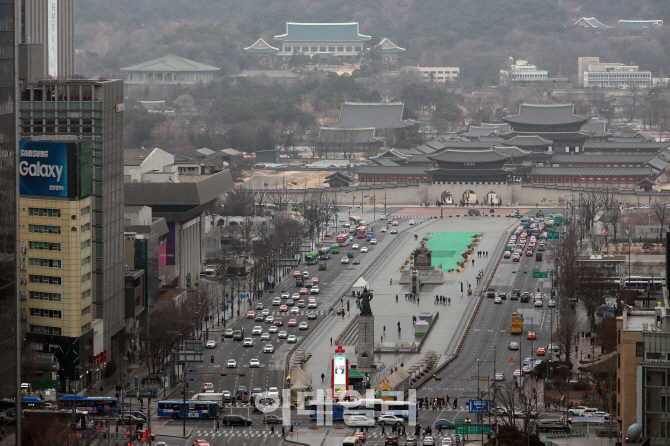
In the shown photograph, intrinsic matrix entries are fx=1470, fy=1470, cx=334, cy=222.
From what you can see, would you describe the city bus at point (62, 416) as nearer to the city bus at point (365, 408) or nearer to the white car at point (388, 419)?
the city bus at point (365, 408)

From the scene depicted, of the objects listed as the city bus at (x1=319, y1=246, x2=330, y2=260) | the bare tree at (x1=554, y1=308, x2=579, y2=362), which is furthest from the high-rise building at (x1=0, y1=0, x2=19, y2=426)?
the city bus at (x1=319, y1=246, x2=330, y2=260)

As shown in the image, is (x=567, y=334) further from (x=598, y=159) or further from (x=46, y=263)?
(x=598, y=159)

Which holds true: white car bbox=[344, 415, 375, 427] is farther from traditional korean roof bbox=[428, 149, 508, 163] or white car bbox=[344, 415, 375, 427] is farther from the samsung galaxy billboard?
traditional korean roof bbox=[428, 149, 508, 163]

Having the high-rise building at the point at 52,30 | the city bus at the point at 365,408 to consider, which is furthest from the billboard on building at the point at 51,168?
the high-rise building at the point at 52,30

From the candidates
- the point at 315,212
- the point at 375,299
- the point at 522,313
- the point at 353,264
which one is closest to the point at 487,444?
the point at 522,313

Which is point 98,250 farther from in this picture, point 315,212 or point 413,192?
point 413,192

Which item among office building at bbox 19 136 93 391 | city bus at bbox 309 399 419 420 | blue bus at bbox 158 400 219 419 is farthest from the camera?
office building at bbox 19 136 93 391

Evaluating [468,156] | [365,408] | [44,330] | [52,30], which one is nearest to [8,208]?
[365,408]
